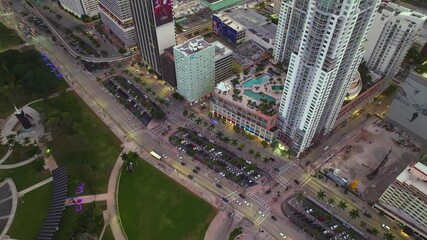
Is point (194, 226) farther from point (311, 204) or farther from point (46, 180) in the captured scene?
point (46, 180)

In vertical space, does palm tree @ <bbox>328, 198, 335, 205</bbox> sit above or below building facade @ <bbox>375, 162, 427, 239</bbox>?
below

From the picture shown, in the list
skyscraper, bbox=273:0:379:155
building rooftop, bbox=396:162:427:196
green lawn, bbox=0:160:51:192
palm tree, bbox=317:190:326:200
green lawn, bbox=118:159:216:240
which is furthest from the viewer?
green lawn, bbox=0:160:51:192

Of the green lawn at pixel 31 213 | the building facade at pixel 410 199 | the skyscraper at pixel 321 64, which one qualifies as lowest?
the green lawn at pixel 31 213

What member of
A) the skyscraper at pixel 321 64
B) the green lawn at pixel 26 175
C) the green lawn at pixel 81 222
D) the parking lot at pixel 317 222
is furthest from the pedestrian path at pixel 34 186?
the skyscraper at pixel 321 64

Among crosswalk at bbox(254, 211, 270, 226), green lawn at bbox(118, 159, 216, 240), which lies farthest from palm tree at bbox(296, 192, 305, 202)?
green lawn at bbox(118, 159, 216, 240)

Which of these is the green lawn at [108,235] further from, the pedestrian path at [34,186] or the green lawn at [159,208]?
the pedestrian path at [34,186]

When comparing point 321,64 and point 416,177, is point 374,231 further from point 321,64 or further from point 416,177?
point 321,64

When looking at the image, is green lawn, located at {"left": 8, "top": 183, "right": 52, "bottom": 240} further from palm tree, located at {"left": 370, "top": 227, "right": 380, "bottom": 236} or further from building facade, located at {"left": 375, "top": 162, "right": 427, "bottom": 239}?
building facade, located at {"left": 375, "top": 162, "right": 427, "bottom": 239}
